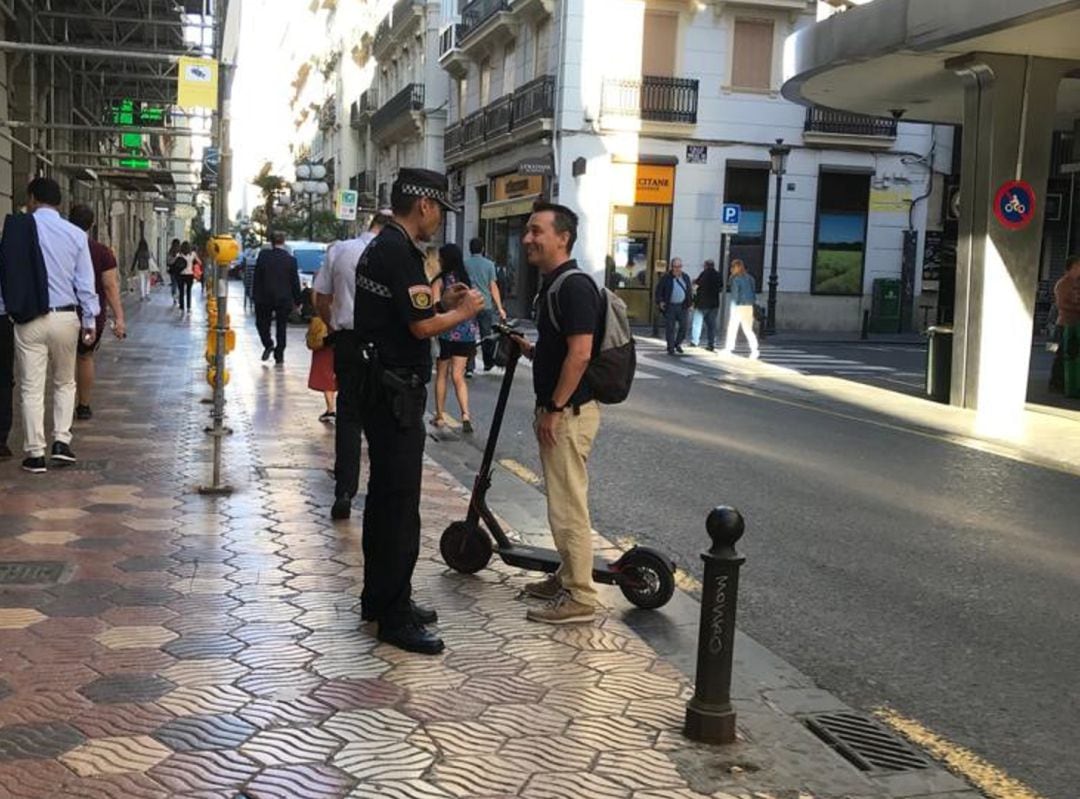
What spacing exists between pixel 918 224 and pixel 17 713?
3061 cm

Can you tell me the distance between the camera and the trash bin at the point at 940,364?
47.2 feet

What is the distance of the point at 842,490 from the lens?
27.3 ft

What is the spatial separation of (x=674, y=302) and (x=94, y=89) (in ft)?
48.2

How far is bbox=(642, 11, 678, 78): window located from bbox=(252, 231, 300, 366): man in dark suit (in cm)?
1580

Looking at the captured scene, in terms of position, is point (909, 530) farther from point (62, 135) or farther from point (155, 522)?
point (62, 135)

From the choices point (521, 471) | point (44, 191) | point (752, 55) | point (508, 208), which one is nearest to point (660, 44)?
point (752, 55)

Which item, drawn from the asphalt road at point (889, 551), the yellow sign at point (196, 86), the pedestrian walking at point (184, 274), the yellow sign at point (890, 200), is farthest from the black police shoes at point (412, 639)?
the yellow sign at point (890, 200)

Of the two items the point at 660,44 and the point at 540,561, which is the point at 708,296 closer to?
the point at 660,44

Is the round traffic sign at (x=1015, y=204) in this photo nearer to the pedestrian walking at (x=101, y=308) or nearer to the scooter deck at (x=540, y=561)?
the scooter deck at (x=540, y=561)

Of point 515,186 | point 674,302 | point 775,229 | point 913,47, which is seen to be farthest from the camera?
point 515,186

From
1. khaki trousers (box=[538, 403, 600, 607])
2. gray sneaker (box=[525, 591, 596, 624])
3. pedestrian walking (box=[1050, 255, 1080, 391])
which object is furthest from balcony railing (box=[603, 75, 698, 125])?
gray sneaker (box=[525, 591, 596, 624])

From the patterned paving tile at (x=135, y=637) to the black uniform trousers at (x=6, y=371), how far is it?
13.0 feet

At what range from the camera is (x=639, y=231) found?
29281 mm

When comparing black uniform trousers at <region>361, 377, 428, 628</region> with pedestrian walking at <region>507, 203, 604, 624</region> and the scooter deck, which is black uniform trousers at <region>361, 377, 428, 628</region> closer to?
pedestrian walking at <region>507, 203, 604, 624</region>
